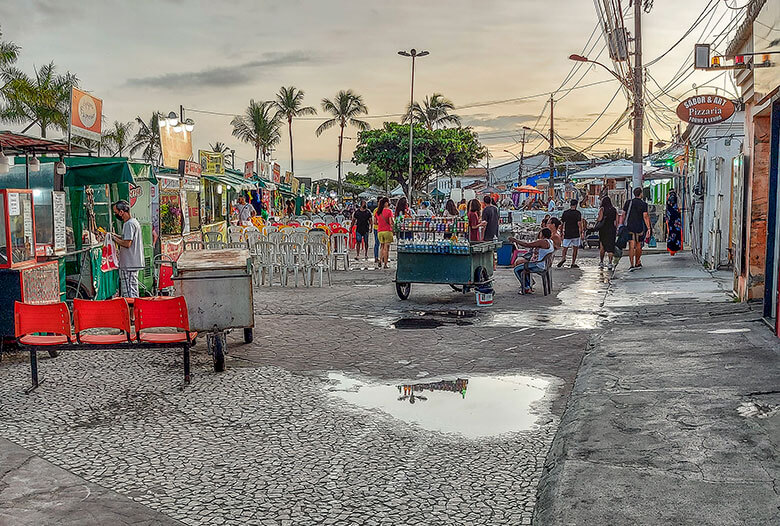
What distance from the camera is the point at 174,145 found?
18.3 meters

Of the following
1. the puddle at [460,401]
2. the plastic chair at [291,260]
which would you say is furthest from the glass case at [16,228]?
the plastic chair at [291,260]

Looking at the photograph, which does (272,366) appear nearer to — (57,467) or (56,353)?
(56,353)

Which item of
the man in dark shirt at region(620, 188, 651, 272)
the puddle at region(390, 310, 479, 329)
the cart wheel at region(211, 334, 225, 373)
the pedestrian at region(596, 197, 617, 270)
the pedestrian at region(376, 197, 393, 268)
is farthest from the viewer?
the pedestrian at region(376, 197, 393, 268)

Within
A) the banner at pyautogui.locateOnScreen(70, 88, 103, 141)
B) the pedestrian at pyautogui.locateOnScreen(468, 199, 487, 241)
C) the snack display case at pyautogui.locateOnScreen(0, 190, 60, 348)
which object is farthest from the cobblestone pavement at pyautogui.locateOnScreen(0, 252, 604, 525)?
the pedestrian at pyautogui.locateOnScreen(468, 199, 487, 241)

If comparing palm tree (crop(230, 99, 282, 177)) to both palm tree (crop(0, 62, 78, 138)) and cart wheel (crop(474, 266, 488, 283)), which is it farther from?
cart wheel (crop(474, 266, 488, 283))

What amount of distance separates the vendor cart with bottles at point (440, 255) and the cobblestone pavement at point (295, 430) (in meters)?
1.78

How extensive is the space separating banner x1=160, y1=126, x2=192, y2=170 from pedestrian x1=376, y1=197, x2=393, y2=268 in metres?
4.97

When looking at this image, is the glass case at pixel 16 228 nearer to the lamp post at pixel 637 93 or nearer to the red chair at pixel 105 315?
the red chair at pixel 105 315

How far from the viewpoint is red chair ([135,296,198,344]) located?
312 inches

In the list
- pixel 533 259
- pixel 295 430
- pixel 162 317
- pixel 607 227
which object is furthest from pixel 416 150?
pixel 295 430

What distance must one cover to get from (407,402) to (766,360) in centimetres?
361

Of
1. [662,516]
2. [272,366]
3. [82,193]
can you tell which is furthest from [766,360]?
[82,193]

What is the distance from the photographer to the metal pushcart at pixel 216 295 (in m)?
8.63

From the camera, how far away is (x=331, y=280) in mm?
17125
